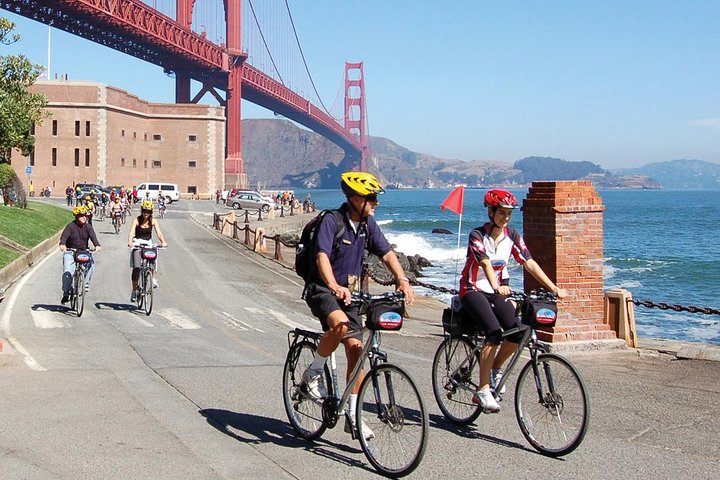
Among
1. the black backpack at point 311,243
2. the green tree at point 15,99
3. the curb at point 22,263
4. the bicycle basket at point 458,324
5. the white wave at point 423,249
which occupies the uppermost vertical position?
the green tree at point 15,99

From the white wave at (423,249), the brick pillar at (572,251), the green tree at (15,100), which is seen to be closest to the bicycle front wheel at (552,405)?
the brick pillar at (572,251)

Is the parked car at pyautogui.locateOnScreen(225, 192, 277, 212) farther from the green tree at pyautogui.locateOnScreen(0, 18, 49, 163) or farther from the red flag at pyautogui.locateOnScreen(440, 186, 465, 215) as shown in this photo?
the red flag at pyautogui.locateOnScreen(440, 186, 465, 215)

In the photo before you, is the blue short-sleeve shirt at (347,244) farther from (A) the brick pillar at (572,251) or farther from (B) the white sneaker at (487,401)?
(A) the brick pillar at (572,251)

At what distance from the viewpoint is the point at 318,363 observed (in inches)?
238

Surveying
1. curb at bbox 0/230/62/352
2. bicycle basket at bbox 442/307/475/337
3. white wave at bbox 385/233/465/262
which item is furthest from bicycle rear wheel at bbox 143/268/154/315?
white wave at bbox 385/233/465/262

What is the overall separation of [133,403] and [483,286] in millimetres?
3115

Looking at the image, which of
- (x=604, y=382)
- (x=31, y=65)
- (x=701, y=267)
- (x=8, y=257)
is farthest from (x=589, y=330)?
(x=701, y=267)

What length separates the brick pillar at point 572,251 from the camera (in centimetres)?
1109

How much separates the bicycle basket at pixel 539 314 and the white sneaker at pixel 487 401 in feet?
1.96

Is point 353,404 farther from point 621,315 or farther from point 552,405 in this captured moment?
point 621,315

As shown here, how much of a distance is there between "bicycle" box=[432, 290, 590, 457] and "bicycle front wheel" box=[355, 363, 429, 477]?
1.13m

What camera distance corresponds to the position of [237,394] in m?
7.94

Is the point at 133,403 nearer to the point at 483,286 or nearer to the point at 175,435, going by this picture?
the point at 175,435

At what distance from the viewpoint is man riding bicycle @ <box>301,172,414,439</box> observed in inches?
224
